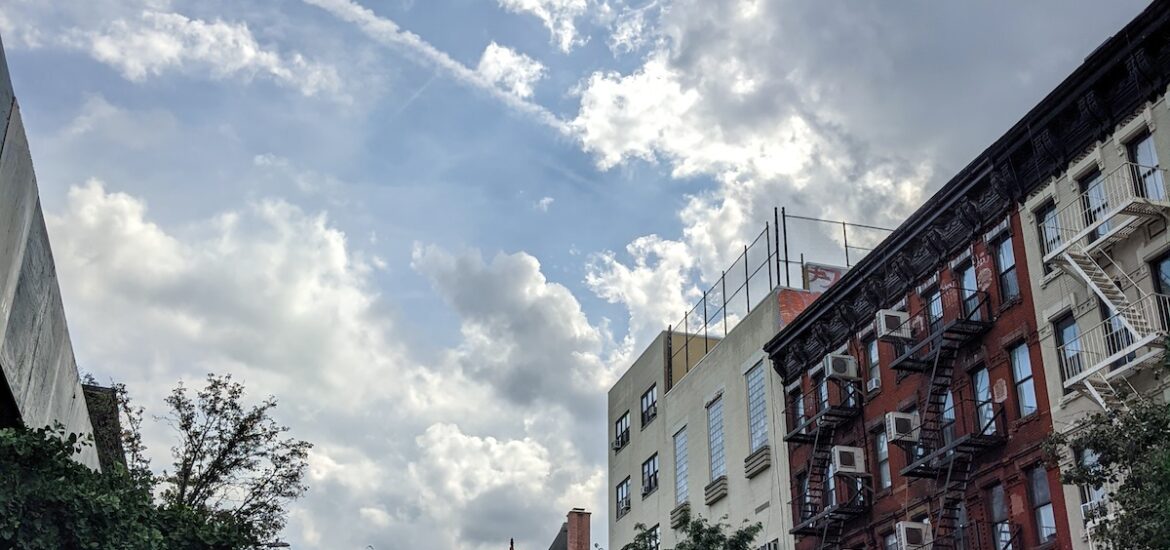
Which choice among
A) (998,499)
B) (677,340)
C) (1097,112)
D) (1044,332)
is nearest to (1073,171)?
(1097,112)

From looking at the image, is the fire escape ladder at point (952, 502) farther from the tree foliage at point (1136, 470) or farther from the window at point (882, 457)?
the tree foliage at point (1136, 470)

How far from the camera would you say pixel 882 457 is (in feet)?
122

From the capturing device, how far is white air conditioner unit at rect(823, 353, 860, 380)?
38.3m

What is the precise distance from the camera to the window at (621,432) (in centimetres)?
6009

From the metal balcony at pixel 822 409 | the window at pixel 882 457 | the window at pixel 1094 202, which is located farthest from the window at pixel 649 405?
the window at pixel 1094 202

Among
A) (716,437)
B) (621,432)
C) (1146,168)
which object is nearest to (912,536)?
(1146,168)

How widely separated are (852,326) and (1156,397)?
14.6 metres

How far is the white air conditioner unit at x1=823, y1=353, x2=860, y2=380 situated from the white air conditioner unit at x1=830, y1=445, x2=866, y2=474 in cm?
230

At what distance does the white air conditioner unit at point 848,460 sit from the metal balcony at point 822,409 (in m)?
1.60

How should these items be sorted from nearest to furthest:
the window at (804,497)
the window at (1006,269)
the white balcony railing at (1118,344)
Answer: the white balcony railing at (1118,344), the window at (1006,269), the window at (804,497)

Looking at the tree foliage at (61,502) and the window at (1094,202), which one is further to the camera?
the window at (1094,202)

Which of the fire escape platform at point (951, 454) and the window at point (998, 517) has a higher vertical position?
the fire escape platform at point (951, 454)

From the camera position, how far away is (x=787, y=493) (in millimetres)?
42469

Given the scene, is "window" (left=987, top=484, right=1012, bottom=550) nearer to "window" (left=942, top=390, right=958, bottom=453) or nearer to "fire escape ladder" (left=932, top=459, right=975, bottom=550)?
"fire escape ladder" (left=932, top=459, right=975, bottom=550)
